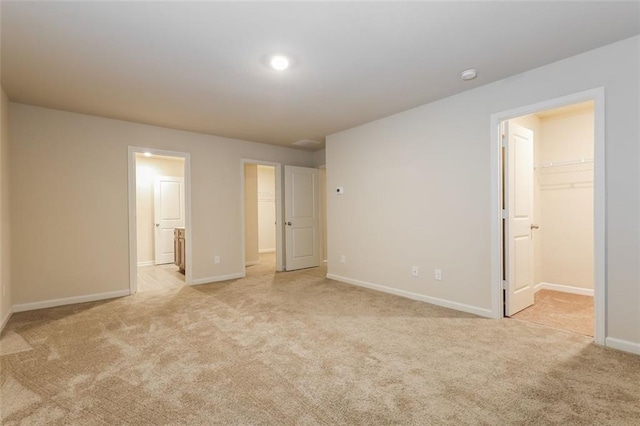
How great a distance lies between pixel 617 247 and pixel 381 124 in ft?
9.51

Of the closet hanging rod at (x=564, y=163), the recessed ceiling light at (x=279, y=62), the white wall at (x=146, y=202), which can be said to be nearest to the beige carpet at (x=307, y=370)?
the recessed ceiling light at (x=279, y=62)

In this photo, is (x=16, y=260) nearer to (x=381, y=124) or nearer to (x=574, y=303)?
(x=381, y=124)

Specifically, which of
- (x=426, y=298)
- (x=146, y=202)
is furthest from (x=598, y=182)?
(x=146, y=202)

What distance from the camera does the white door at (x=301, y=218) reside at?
601 centimetres

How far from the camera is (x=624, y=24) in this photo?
2199 millimetres

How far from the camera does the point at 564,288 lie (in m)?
4.30

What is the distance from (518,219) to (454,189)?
755 mm

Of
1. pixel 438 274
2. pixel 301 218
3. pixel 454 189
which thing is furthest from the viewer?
pixel 301 218

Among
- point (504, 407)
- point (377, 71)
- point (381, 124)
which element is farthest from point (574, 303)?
point (377, 71)

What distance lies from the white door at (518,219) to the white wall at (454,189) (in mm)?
224

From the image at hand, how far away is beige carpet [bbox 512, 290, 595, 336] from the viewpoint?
3021 mm

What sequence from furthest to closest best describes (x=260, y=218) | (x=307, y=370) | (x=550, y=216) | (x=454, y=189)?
1. (x=260, y=218)
2. (x=550, y=216)
3. (x=454, y=189)
4. (x=307, y=370)

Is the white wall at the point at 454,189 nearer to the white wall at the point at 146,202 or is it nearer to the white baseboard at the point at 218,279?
the white baseboard at the point at 218,279

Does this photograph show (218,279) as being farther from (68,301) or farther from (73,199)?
(73,199)
